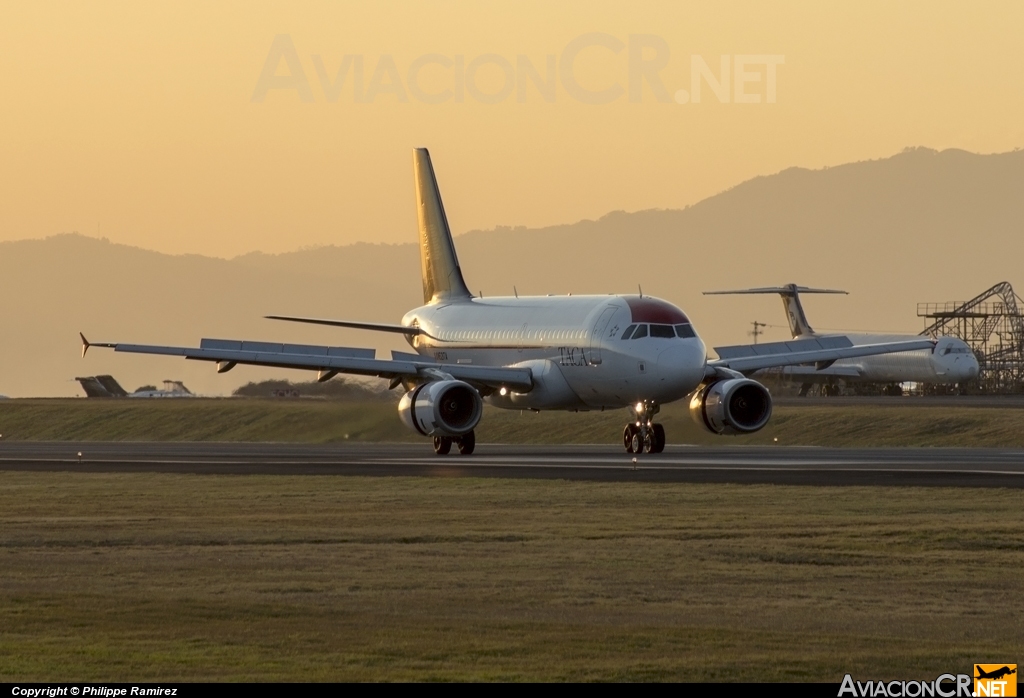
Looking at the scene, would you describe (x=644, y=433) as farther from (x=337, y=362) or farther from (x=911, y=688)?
(x=911, y=688)

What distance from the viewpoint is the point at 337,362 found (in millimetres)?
53688

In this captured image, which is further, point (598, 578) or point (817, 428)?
point (817, 428)

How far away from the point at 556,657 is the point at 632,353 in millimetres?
35176

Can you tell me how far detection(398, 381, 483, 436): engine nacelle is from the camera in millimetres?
49406

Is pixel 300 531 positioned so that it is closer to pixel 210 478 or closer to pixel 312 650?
pixel 312 650

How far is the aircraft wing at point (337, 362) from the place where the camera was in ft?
171

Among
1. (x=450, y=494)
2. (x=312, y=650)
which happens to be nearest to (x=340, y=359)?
(x=450, y=494)

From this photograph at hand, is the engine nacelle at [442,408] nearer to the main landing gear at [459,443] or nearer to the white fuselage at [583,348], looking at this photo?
the main landing gear at [459,443]

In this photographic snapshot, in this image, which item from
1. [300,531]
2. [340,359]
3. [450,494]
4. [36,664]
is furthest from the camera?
[340,359]

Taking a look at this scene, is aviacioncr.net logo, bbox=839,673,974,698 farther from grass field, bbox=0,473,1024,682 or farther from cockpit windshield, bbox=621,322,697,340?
cockpit windshield, bbox=621,322,697,340

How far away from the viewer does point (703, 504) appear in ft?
96.4

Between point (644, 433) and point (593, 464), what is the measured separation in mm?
7697

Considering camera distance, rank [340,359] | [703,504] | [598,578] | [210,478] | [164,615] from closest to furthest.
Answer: [164,615], [598,578], [703,504], [210,478], [340,359]

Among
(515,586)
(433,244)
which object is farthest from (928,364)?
(515,586)
